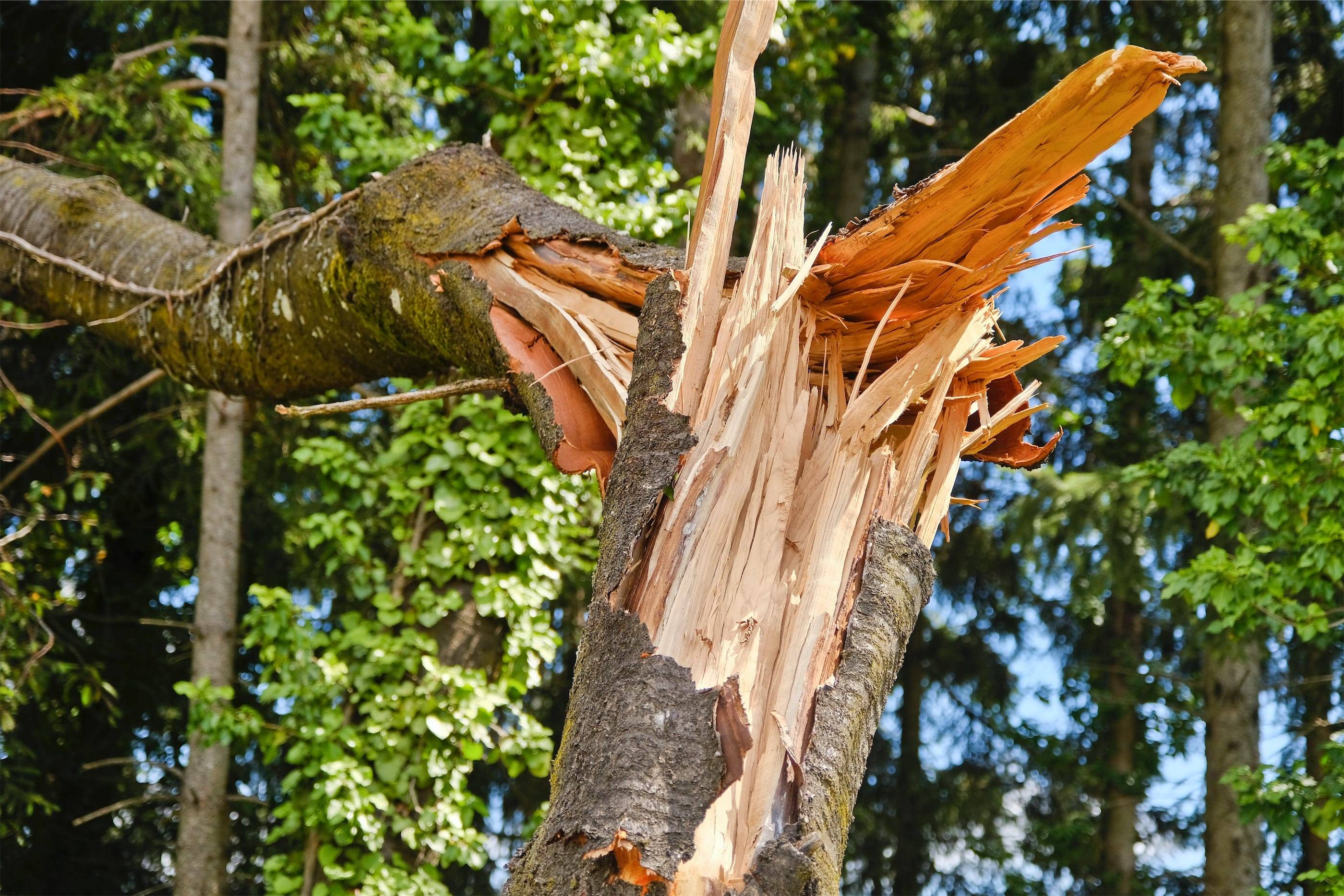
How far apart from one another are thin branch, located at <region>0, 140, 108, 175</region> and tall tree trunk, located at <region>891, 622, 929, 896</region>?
8.95 meters

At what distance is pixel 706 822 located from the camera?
141cm

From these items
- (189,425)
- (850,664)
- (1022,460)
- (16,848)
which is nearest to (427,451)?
(189,425)

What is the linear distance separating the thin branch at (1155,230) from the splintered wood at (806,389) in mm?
6626

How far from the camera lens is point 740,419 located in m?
1.75

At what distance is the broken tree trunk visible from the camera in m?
1.44

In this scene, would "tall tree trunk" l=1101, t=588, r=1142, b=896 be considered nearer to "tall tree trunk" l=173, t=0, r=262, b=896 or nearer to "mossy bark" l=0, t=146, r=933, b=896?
"tall tree trunk" l=173, t=0, r=262, b=896

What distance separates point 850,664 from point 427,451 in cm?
375

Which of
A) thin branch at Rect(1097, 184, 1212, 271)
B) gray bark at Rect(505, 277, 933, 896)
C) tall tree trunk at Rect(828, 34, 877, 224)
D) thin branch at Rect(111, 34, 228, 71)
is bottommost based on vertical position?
gray bark at Rect(505, 277, 933, 896)

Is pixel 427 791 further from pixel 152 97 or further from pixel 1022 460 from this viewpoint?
pixel 152 97

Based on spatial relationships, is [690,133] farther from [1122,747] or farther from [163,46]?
[1122,747]

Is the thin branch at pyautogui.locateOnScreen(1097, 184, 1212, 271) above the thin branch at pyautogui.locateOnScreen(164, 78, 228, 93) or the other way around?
above

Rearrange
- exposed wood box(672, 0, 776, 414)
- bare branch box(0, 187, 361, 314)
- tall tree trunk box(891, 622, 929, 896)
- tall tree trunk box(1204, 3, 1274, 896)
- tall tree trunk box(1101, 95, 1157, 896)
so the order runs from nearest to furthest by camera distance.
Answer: exposed wood box(672, 0, 776, 414) → bare branch box(0, 187, 361, 314) → tall tree trunk box(1204, 3, 1274, 896) → tall tree trunk box(1101, 95, 1157, 896) → tall tree trunk box(891, 622, 929, 896)

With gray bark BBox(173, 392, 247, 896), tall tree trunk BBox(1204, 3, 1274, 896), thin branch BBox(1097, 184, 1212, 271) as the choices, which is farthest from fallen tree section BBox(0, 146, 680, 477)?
thin branch BBox(1097, 184, 1212, 271)

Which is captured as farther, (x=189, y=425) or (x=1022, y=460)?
(x=189, y=425)
